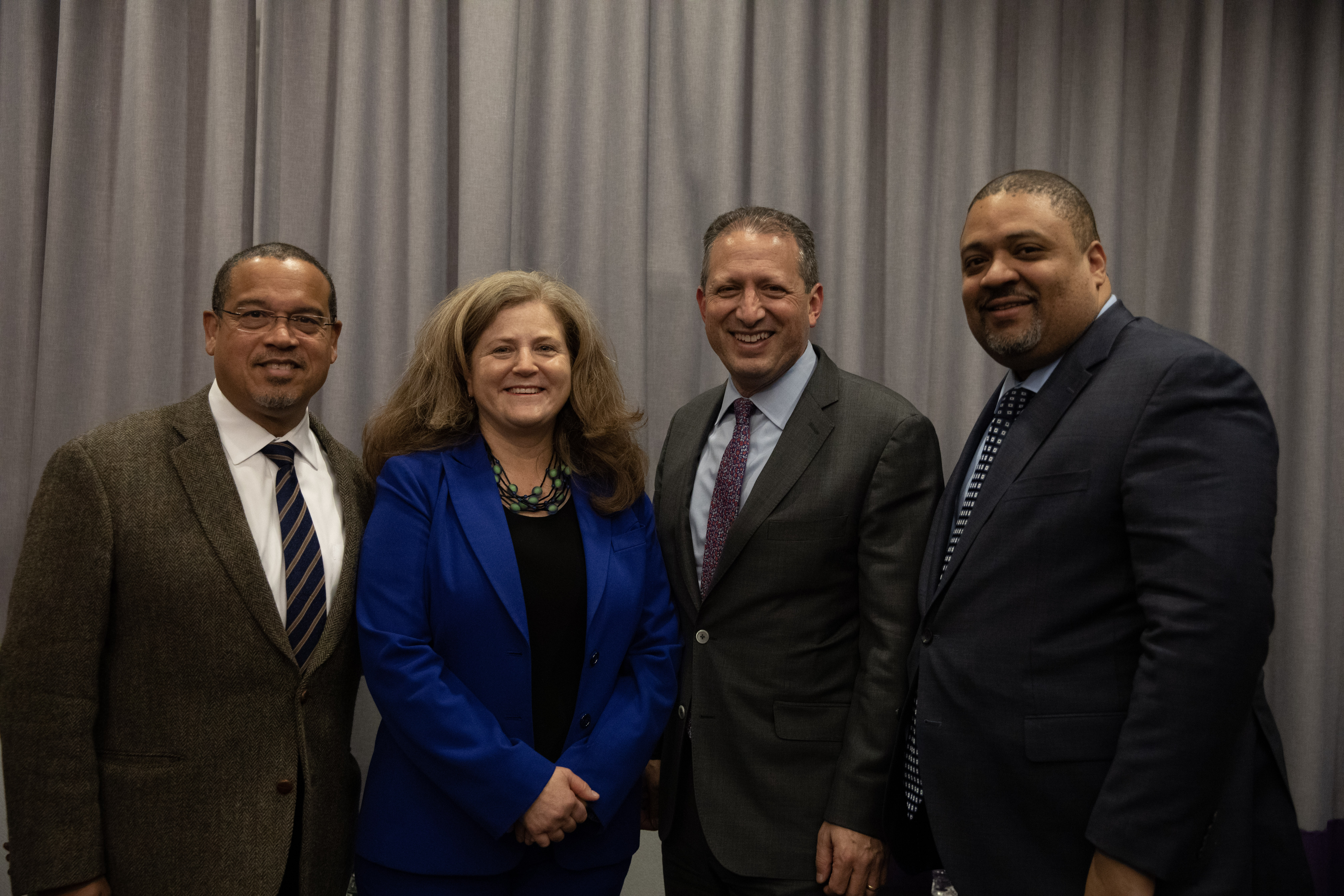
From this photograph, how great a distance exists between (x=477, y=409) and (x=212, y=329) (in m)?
0.56

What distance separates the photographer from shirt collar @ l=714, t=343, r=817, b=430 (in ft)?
6.34

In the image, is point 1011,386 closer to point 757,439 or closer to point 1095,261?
point 1095,261

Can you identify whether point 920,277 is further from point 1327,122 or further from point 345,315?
point 345,315

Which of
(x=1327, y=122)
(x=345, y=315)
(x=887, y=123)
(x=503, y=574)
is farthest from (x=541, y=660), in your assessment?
(x=1327, y=122)

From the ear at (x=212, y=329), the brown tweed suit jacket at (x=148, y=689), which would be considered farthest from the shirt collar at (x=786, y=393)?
the ear at (x=212, y=329)

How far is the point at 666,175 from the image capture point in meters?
2.72

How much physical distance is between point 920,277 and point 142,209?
2338 millimetres

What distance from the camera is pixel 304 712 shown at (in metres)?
1.71

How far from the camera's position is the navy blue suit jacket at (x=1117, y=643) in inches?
52.8

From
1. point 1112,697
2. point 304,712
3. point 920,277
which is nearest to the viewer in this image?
point 1112,697

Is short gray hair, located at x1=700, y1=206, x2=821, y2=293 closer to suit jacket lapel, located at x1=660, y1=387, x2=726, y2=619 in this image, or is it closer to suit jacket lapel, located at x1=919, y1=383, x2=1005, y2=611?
suit jacket lapel, located at x1=660, y1=387, x2=726, y2=619

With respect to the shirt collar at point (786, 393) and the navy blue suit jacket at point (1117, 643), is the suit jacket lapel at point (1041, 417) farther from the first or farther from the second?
the shirt collar at point (786, 393)

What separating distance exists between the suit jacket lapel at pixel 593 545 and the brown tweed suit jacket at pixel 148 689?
0.52 metres

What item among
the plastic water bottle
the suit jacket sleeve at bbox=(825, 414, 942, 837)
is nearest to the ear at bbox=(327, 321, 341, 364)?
the suit jacket sleeve at bbox=(825, 414, 942, 837)
